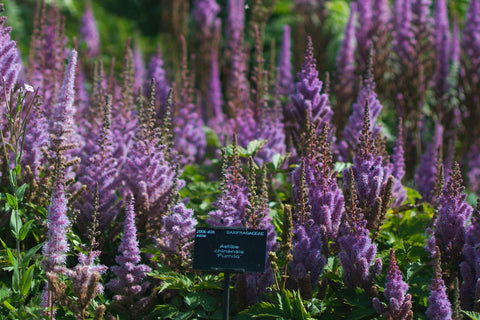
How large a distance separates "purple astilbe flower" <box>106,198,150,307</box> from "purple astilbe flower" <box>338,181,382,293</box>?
94cm

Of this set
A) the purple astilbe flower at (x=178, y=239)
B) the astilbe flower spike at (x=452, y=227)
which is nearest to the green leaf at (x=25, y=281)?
the purple astilbe flower at (x=178, y=239)

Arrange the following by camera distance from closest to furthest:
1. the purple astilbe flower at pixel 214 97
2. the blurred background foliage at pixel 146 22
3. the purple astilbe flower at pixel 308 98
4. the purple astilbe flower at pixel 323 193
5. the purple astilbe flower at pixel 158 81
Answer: the purple astilbe flower at pixel 323 193, the purple astilbe flower at pixel 308 98, the purple astilbe flower at pixel 158 81, the purple astilbe flower at pixel 214 97, the blurred background foliage at pixel 146 22

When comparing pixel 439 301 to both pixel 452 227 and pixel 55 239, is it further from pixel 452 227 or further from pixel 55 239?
pixel 55 239

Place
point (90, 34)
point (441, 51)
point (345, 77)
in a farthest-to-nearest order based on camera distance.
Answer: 1. point (90, 34)
2. point (441, 51)
3. point (345, 77)

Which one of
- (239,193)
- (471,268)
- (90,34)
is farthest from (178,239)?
(90,34)

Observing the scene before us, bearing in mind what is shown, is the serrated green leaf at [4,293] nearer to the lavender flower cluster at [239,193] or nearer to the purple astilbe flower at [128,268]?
the lavender flower cluster at [239,193]

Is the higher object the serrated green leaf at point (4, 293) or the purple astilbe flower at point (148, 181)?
the purple astilbe flower at point (148, 181)

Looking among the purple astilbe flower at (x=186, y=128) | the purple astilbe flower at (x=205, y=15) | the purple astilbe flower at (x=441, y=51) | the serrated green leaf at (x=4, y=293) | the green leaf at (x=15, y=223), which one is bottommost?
the serrated green leaf at (x=4, y=293)

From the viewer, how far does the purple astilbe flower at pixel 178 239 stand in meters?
2.68

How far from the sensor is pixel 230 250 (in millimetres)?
2477

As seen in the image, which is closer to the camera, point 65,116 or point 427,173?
point 65,116

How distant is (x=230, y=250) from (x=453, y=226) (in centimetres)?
111

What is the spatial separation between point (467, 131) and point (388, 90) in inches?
36.3

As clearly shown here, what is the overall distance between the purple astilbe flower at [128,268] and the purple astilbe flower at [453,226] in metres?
1.45
